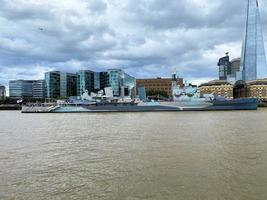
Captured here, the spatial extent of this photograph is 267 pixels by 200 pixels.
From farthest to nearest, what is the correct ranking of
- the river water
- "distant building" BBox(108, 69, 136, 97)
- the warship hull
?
"distant building" BBox(108, 69, 136, 97) → the warship hull → the river water

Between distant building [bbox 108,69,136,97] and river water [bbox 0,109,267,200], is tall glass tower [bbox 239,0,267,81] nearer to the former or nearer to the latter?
distant building [bbox 108,69,136,97]

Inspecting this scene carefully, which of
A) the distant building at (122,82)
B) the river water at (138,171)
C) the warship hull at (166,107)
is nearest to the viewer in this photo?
the river water at (138,171)

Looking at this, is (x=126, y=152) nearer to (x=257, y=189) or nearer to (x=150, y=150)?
(x=150, y=150)

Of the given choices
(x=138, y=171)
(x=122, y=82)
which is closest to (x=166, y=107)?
(x=122, y=82)

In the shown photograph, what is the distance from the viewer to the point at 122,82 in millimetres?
160625

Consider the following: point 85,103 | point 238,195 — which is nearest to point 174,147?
point 238,195

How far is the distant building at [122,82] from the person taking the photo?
16015 cm

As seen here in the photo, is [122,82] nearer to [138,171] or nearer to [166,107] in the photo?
[166,107]

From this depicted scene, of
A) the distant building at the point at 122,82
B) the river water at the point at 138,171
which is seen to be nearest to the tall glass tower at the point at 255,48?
the distant building at the point at 122,82

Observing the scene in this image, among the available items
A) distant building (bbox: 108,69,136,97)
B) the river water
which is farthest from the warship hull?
the river water

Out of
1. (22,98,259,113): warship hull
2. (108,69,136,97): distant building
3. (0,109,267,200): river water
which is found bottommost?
(0,109,267,200): river water

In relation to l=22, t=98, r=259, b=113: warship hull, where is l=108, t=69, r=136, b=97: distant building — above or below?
above

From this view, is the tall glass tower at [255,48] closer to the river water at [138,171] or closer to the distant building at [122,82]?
the distant building at [122,82]

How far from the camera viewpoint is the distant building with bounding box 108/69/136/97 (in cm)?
16015
